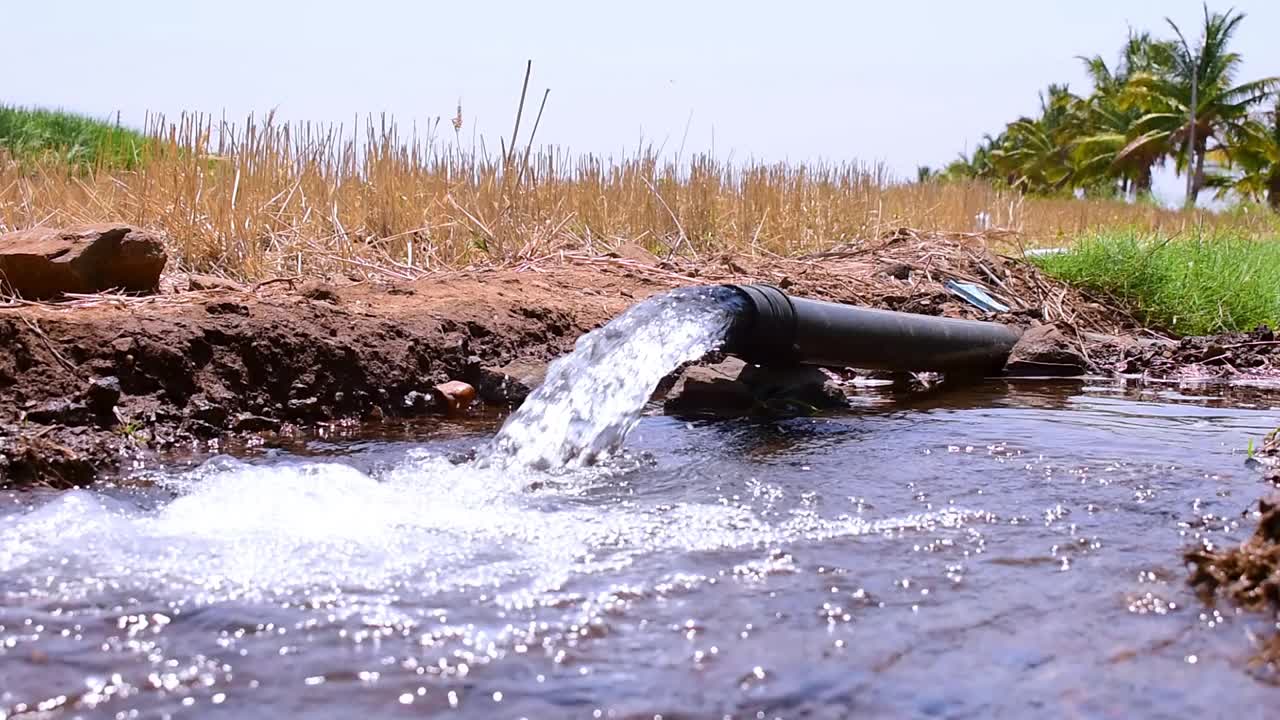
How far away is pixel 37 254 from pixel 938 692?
177 inches

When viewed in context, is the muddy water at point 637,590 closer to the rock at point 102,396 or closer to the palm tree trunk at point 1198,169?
the rock at point 102,396

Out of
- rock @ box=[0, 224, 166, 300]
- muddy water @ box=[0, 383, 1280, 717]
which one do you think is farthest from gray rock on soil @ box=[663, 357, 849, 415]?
rock @ box=[0, 224, 166, 300]

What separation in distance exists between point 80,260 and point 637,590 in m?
3.78

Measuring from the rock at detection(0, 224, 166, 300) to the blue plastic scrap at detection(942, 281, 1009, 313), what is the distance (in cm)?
520

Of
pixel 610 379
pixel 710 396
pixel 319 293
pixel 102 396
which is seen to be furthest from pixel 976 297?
pixel 102 396

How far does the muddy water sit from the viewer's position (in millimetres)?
1822

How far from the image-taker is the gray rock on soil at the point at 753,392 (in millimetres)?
5129

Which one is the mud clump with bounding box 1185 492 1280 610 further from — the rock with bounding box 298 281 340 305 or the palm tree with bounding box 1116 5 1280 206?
the palm tree with bounding box 1116 5 1280 206

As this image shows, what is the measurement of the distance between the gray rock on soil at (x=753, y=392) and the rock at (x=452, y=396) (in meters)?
0.91

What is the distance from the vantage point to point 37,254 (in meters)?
4.98

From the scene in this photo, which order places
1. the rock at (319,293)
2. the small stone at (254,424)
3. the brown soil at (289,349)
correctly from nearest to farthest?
1. the brown soil at (289,349)
2. the small stone at (254,424)
3. the rock at (319,293)

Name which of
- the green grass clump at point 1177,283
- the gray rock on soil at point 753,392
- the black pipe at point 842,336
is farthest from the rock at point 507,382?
the green grass clump at point 1177,283

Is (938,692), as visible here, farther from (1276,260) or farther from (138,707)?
(1276,260)

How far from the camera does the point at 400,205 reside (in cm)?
767
